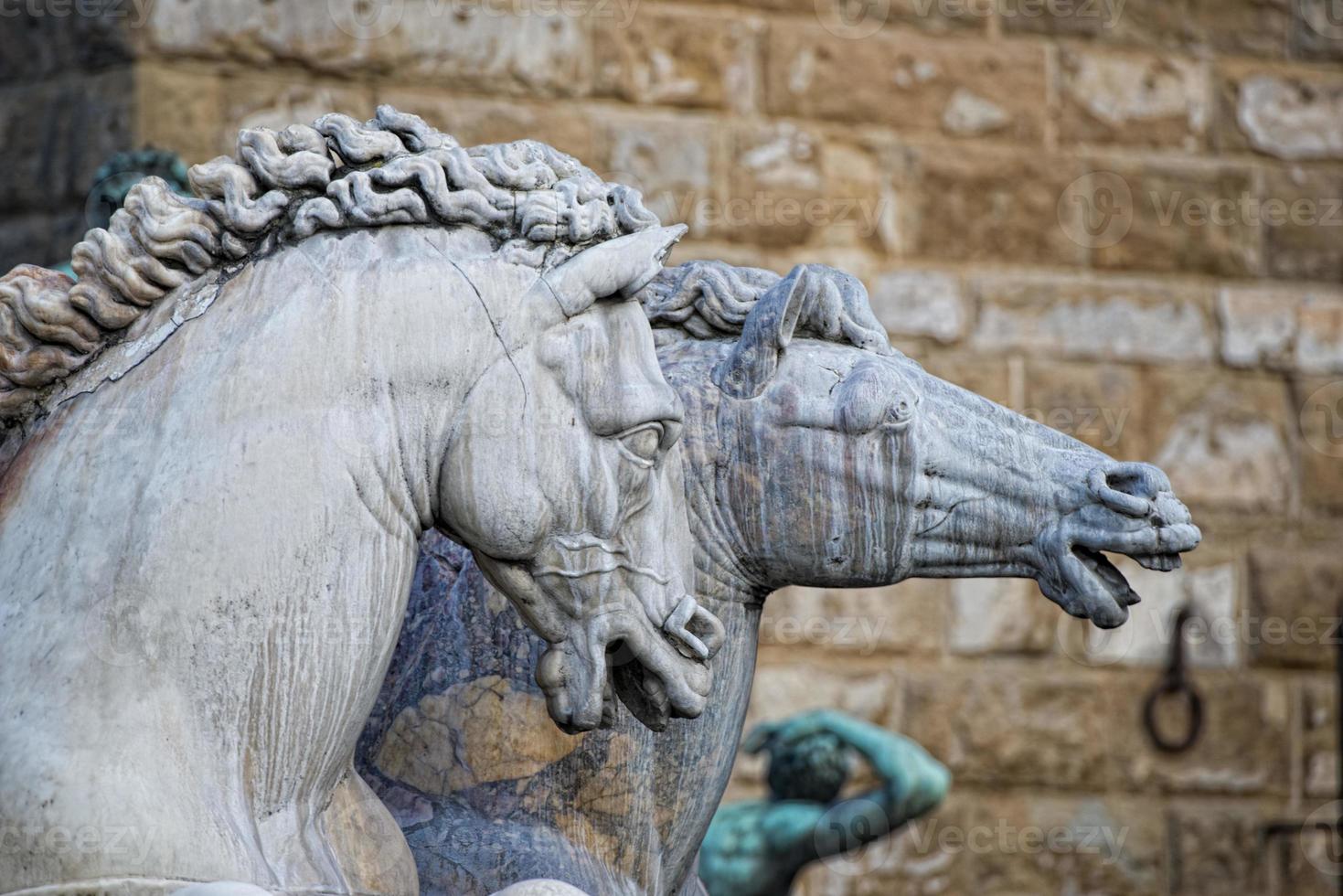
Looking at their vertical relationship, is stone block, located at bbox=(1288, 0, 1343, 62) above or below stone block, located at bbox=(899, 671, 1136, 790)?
above

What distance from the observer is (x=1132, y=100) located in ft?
20.3

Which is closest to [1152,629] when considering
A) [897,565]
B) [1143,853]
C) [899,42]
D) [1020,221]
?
[1143,853]

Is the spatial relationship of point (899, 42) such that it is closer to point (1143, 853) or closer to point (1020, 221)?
point (1020, 221)

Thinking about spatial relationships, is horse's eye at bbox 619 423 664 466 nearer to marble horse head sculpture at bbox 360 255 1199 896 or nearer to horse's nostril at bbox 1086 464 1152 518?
marble horse head sculpture at bbox 360 255 1199 896

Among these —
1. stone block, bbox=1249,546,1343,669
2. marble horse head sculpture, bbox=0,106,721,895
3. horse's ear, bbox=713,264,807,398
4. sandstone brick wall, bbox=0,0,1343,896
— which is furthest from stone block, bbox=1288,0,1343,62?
marble horse head sculpture, bbox=0,106,721,895

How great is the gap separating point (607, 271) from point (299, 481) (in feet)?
1.04

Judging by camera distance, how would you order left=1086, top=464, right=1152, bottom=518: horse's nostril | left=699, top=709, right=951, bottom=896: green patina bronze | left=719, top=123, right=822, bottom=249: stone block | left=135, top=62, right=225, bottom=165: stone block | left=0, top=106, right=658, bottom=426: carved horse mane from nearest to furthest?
left=0, top=106, right=658, bottom=426: carved horse mane, left=1086, top=464, right=1152, bottom=518: horse's nostril, left=699, top=709, right=951, bottom=896: green patina bronze, left=135, top=62, right=225, bottom=165: stone block, left=719, top=123, right=822, bottom=249: stone block

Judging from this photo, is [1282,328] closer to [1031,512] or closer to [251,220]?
[1031,512]

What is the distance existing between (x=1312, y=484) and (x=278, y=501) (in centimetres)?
472

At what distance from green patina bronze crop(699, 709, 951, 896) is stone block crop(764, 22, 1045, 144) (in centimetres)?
212

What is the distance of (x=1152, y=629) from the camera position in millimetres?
6031

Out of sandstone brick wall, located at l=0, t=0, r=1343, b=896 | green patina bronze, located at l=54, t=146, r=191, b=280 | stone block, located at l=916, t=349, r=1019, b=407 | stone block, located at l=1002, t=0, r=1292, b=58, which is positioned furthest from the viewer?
stone block, located at l=1002, t=0, r=1292, b=58

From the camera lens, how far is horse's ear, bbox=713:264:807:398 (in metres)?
2.34

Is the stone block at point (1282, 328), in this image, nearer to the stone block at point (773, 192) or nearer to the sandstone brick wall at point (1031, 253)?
the sandstone brick wall at point (1031, 253)
